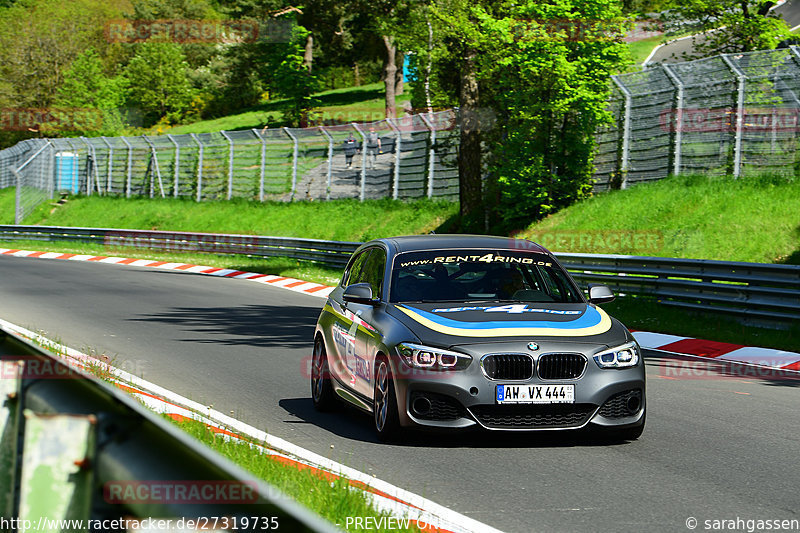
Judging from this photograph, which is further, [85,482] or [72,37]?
[72,37]

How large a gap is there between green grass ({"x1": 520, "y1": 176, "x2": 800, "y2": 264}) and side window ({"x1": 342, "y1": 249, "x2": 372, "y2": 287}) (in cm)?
1224

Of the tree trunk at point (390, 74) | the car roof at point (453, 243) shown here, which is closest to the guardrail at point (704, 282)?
the car roof at point (453, 243)

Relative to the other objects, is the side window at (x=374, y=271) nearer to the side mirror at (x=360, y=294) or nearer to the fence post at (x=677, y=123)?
the side mirror at (x=360, y=294)

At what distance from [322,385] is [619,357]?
2.81m

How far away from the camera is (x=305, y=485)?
239 inches

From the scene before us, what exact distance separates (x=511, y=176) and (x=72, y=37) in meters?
88.9

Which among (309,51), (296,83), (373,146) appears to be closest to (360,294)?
(373,146)

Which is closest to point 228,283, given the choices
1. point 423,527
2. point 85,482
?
point 423,527

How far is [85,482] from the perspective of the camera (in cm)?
292

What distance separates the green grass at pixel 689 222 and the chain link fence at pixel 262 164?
7.81m

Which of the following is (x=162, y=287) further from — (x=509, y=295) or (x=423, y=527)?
(x=423, y=527)

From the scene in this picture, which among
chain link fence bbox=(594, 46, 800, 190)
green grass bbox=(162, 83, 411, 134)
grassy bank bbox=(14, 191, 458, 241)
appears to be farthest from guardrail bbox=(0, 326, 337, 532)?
green grass bbox=(162, 83, 411, 134)

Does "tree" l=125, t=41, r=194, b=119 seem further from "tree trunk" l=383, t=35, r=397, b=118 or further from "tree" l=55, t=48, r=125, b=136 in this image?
"tree trunk" l=383, t=35, r=397, b=118

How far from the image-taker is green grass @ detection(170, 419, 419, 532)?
5.52 metres
